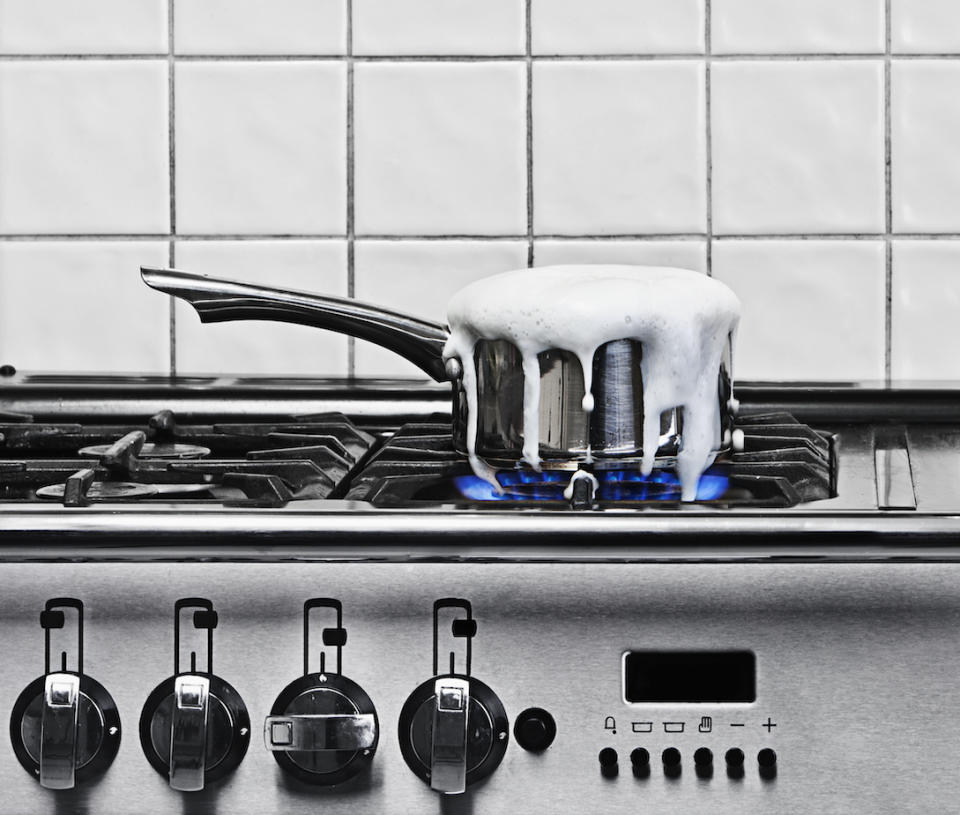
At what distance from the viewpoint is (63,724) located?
0.53m

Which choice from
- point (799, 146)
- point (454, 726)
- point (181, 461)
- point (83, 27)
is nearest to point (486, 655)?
point (454, 726)

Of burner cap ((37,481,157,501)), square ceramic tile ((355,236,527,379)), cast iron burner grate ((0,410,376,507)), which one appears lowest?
burner cap ((37,481,157,501))

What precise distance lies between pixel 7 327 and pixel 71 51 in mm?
286

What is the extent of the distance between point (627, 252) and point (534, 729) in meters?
0.65

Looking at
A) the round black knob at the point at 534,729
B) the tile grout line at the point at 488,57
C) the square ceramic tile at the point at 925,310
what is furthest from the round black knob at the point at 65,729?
the square ceramic tile at the point at 925,310

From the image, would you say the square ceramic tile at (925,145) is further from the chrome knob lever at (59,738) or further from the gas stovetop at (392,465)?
the chrome knob lever at (59,738)

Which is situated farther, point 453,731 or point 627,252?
point 627,252

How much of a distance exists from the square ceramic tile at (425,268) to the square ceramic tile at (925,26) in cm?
42

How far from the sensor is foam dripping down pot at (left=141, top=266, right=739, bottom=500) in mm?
629

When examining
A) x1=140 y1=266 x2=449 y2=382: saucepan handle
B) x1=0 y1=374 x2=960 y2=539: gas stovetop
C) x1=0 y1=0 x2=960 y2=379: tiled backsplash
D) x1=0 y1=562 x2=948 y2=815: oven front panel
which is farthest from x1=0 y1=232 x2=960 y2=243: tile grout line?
x1=0 y1=562 x2=948 y2=815: oven front panel

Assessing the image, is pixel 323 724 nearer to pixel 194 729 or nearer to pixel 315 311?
pixel 194 729

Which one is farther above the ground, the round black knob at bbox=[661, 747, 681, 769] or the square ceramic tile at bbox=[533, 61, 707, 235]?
the square ceramic tile at bbox=[533, 61, 707, 235]

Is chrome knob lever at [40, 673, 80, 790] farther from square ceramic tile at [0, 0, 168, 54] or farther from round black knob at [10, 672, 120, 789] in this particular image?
square ceramic tile at [0, 0, 168, 54]

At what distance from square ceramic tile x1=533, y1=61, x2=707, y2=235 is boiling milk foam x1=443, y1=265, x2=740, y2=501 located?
0.43 metres
